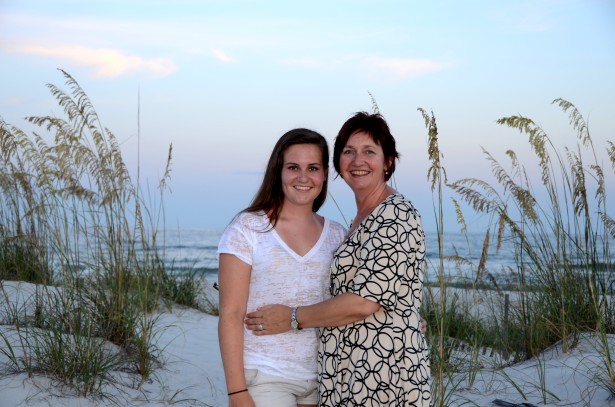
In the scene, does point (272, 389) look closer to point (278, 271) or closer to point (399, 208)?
point (278, 271)

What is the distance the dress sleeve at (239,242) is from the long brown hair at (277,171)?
0.40 ft

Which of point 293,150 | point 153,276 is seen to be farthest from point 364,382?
point 153,276

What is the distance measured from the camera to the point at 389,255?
2826 mm

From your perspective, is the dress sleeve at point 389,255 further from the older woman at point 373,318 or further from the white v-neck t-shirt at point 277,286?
the white v-neck t-shirt at point 277,286

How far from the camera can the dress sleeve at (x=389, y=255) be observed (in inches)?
110

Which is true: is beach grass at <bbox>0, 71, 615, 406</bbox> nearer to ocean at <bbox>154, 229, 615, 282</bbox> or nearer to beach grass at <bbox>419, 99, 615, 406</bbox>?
beach grass at <bbox>419, 99, 615, 406</bbox>

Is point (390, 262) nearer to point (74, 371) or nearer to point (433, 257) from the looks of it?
point (74, 371)

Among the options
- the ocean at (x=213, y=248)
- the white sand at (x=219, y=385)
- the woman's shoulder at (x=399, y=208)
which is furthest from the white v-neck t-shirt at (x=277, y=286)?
the ocean at (x=213, y=248)

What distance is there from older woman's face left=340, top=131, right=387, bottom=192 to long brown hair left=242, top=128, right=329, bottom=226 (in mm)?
100

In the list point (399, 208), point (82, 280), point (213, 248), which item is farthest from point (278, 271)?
point (213, 248)

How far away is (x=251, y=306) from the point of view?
2.97 meters

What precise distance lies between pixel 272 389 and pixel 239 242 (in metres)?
0.63

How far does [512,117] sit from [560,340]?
2.05 m

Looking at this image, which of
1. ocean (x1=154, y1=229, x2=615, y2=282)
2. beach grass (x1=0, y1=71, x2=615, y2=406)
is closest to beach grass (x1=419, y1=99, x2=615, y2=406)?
beach grass (x1=0, y1=71, x2=615, y2=406)
